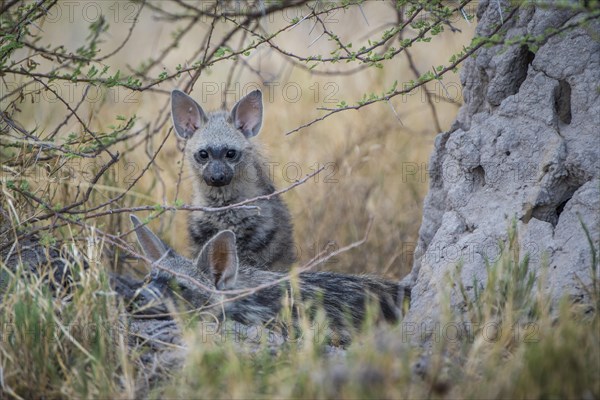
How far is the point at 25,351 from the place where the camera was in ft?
12.1

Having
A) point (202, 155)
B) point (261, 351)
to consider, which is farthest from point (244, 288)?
point (202, 155)

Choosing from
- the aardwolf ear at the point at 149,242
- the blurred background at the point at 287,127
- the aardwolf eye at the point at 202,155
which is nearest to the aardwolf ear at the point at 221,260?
the aardwolf ear at the point at 149,242

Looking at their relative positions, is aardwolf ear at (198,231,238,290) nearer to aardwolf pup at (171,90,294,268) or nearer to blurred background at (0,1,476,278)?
blurred background at (0,1,476,278)

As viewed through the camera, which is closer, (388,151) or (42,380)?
(42,380)

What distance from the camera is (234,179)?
6.71 metres

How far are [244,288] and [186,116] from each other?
8.62 ft

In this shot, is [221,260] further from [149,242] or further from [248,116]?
[248,116]

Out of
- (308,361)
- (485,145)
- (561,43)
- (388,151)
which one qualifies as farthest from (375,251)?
(308,361)

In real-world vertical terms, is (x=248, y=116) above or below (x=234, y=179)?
above

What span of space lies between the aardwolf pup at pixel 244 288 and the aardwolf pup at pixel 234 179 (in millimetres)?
1149

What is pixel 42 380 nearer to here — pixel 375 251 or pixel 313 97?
pixel 375 251

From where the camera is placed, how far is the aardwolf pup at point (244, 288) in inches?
177

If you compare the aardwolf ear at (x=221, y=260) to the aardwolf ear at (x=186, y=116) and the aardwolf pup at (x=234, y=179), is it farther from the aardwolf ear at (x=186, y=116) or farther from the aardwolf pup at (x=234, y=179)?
the aardwolf ear at (x=186, y=116)

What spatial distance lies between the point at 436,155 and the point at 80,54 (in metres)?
2.52
